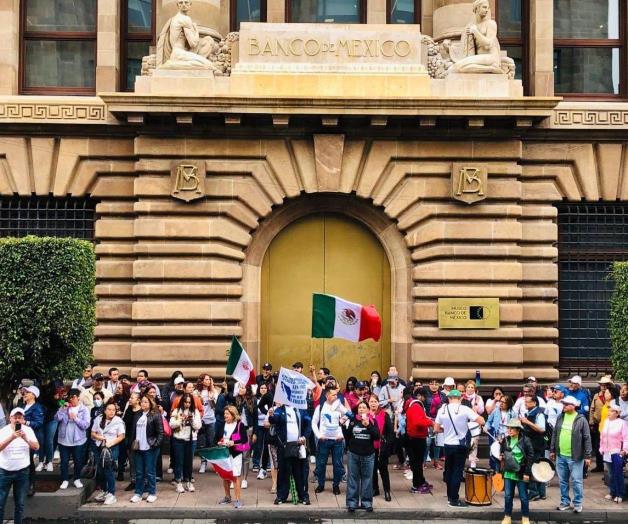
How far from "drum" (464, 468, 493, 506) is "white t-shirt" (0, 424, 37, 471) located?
7.11 metres

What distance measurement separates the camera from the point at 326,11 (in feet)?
74.7

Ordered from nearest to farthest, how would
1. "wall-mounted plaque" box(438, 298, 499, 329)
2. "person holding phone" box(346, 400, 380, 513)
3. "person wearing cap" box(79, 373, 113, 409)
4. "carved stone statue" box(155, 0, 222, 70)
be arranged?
"person holding phone" box(346, 400, 380, 513) < "person wearing cap" box(79, 373, 113, 409) < "carved stone statue" box(155, 0, 222, 70) < "wall-mounted plaque" box(438, 298, 499, 329)

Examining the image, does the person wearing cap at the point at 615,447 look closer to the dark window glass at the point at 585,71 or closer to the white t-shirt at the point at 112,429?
the white t-shirt at the point at 112,429

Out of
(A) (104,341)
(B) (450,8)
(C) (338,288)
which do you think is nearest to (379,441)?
(C) (338,288)

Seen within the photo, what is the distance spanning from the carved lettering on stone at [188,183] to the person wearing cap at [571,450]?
9428 millimetres

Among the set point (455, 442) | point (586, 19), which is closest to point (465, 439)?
point (455, 442)

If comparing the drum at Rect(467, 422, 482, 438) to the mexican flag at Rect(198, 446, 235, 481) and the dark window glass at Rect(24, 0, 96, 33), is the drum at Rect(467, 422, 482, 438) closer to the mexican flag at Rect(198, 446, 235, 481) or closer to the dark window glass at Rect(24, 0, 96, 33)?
the mexican flag at Rect(198, 446, 235, 481)

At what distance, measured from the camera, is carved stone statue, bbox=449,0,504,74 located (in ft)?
67.1

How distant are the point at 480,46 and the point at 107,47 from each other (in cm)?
896

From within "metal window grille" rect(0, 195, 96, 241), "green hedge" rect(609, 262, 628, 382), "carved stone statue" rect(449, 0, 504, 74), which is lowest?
"green hedge" rect(609, 262, 628, 382)

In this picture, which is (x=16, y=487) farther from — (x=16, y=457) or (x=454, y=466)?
(x=454, y=466)

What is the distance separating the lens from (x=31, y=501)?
14.6 metres

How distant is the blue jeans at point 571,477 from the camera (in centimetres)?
1480

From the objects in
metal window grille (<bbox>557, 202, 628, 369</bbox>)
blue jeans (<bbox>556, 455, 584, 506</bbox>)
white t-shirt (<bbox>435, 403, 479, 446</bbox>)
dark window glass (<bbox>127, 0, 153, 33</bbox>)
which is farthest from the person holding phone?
dark window glass (<bbox>127, 0, 153, 33</bbox>)
